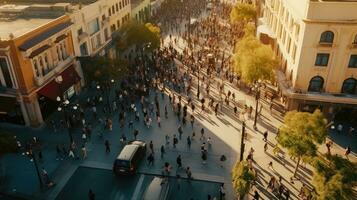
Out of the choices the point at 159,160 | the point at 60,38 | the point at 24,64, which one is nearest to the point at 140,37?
the point at 60,38

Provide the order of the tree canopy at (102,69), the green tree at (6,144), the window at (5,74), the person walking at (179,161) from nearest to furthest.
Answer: the green tree at (6,144) < the person walking at (179,161) < the window at (5,74) < the tree canopy at (102,69)

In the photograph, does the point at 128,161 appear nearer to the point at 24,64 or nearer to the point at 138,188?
the point at 138,188

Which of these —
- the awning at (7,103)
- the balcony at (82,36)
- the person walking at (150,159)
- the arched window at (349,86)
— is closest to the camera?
the person walking at (150,159)

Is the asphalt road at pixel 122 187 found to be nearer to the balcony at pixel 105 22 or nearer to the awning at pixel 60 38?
the awning at pixel 60 38

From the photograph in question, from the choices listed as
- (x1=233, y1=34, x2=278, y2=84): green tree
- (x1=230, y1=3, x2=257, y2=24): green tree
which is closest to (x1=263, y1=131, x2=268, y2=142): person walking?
(x1=233, y1=34, x2=278, y2=84): green tree

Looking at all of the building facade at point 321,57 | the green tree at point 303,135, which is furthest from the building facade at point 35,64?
the building facade at point 321,57

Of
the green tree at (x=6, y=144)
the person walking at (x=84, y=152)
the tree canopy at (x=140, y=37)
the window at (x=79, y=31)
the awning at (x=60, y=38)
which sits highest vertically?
the awning at (x=60, y=38)

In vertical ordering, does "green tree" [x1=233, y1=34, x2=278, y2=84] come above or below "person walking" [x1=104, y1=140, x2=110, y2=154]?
above

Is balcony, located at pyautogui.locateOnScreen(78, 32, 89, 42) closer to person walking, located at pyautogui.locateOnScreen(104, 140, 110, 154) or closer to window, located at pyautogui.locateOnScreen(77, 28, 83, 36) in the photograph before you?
window, located at pyautogui.locateOnScreen(77, 28, 83, 36)

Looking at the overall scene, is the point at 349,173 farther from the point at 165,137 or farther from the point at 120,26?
the point at 120,26
